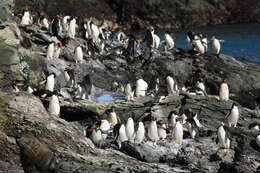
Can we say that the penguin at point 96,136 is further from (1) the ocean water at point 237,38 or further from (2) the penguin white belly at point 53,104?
(1) the ocean water at point 237,38

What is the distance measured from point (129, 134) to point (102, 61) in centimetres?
922

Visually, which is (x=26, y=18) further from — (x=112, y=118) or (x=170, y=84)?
(x=112, y=118)

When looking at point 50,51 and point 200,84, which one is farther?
point 50,51

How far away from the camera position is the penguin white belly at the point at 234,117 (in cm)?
1321

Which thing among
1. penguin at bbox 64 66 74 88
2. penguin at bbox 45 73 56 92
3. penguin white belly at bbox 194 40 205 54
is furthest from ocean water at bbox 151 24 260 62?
penguin at bbox 45 73 56 92

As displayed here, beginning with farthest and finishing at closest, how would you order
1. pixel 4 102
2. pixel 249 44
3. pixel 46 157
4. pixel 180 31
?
pixel 180 31, pixel 249 44, pixel 4 102, pixel 46 157

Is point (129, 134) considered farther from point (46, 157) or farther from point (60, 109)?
point (46, 157)

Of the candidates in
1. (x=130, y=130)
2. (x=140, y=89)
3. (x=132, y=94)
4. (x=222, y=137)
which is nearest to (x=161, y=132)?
(x=130, y=130)

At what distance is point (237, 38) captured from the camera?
4150 cm

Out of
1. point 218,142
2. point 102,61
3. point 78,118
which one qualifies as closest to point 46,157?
point 218,142

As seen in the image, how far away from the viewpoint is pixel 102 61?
20906mm

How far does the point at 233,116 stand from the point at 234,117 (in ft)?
0.18

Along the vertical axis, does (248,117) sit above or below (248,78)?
below

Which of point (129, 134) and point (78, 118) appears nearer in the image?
point (129, 134)
